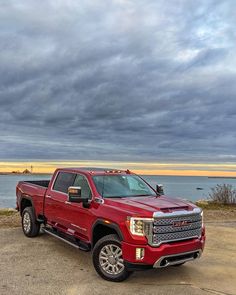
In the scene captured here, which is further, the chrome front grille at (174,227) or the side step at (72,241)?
the side step at (72,241)

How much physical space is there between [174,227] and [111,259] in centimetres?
120

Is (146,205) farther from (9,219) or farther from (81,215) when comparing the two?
(9,219)

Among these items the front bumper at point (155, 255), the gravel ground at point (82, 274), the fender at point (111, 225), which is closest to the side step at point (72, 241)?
the gravel ground at point (82, 274)

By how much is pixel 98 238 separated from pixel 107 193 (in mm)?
873

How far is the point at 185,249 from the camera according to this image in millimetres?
7102

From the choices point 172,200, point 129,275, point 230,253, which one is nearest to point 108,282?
point 129,275

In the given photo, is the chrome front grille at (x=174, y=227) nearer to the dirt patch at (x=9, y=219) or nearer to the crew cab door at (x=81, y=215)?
the crew cab door at (x=81, y=215)

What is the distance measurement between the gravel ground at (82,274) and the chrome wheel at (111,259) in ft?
0.74

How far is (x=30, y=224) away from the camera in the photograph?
34.2 ft

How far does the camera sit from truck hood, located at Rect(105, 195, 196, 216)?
6.92m

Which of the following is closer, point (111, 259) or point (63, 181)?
point (111, 259)

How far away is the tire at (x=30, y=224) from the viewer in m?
10.4

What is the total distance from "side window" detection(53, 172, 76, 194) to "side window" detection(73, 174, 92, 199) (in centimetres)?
20

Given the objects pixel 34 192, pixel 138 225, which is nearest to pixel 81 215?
pixel 138 225
